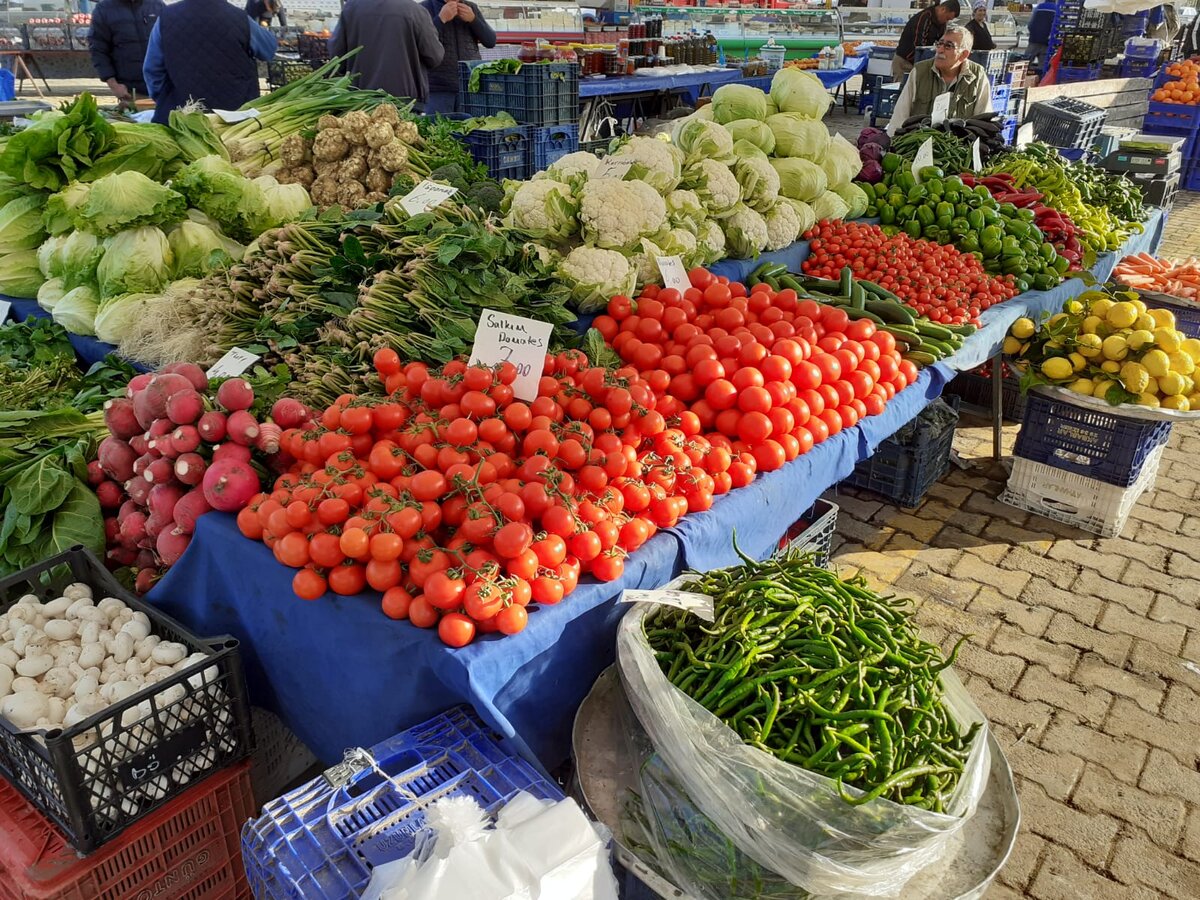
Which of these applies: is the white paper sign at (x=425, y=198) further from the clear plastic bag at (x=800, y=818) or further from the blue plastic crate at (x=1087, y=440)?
the blue plastic crate at (x=1087, y=440)

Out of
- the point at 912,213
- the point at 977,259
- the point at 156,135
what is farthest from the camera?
the point at 912,213

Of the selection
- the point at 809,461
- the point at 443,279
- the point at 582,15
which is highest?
the point at 582,15

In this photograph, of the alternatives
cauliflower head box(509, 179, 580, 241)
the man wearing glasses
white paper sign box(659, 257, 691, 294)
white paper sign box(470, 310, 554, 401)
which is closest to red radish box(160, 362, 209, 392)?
white paper sign box(470, 310, 554, 401)

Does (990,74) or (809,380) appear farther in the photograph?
(990,74)

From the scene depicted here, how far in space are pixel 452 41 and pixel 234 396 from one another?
627 centimetres

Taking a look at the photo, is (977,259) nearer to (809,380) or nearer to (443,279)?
(809,380)

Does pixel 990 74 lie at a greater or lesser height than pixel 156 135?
greater

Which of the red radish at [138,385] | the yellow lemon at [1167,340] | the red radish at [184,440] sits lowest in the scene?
the yellow lemon at [1167,340]

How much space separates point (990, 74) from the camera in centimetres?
779

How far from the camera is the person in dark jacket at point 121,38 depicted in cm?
764

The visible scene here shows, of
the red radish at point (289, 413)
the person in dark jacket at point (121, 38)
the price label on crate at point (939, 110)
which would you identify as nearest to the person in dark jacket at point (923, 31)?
the price label on crate at point (939, 110)

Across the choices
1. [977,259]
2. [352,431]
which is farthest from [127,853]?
[977,259]

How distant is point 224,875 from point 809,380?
2276 millimetres

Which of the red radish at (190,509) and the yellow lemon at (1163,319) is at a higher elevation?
the yellow lemon at (1163,319)
